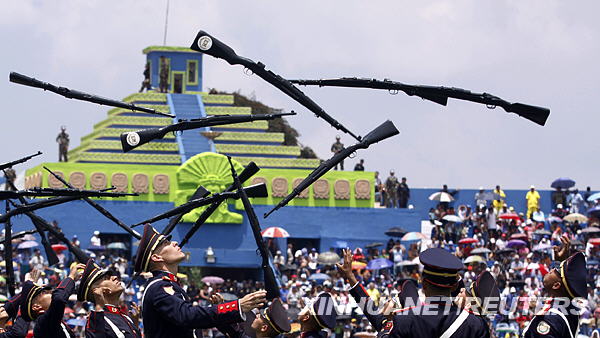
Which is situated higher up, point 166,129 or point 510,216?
point 166,129

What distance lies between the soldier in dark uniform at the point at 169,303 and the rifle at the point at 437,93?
2827 mm

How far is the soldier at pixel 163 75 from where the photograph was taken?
47.2 meters

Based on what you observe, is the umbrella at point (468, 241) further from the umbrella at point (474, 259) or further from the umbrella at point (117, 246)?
the umbrella at point (117, 246)

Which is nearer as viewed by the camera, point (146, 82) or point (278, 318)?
point (278, 318)

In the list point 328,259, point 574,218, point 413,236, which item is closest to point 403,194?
point 413,236

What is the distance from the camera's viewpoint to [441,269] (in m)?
7.50

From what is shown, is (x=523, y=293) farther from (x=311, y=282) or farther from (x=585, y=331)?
(x=311, y=282)

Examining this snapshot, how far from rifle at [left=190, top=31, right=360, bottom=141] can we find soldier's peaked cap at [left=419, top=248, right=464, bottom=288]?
11.3 feet

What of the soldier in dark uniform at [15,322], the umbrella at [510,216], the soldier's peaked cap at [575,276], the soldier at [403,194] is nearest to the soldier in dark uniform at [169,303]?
the soldier's peaked cap at [575,276]

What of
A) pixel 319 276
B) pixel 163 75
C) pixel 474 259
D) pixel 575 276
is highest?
pixel 163 75

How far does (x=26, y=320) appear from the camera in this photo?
1097 cm

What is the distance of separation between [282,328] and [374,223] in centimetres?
2975

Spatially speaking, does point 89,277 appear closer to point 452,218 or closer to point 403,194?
point 452,218

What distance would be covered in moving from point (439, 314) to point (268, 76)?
4.03 metres
